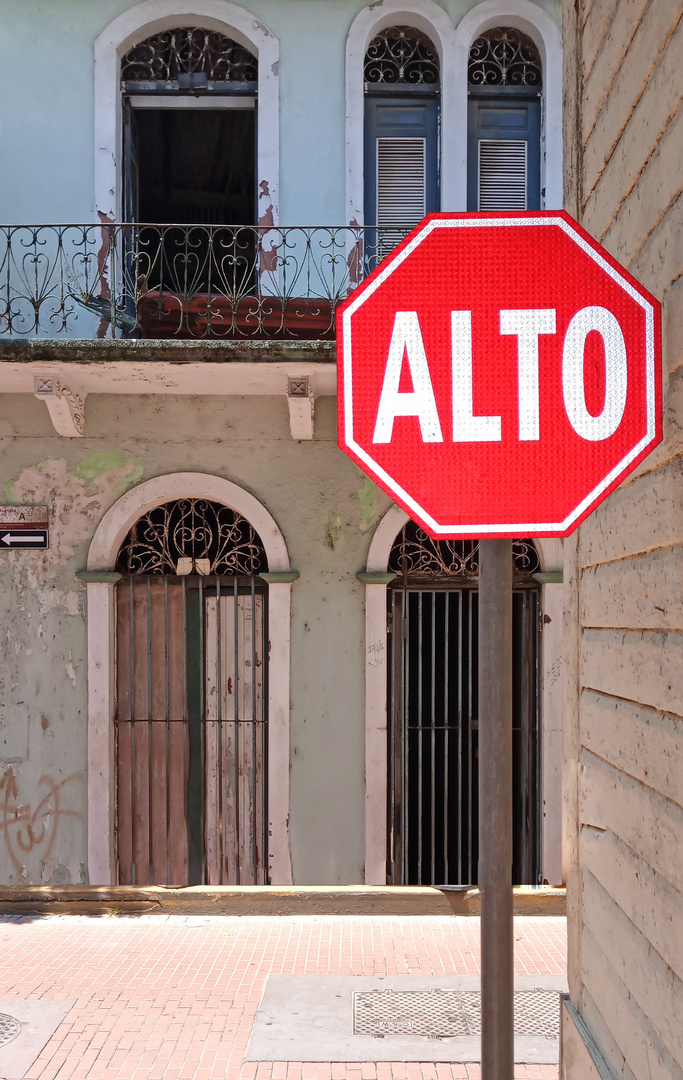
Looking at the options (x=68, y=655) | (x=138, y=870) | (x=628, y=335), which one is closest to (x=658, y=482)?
(x=628, y=335)

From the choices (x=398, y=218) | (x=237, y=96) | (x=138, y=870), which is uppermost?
(x=237, y=96)

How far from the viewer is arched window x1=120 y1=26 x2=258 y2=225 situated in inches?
319

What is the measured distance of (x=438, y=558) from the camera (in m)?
7.82

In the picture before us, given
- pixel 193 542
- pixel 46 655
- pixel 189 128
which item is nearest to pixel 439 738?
pixel 193 542

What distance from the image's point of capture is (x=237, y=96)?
8117 mm

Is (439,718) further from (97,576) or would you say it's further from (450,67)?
(450,67)

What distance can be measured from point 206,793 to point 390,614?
2.18 metres

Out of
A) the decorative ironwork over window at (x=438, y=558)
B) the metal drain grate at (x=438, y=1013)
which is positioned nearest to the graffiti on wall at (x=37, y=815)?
the decorative ironwork over window at (x=438, y=558)

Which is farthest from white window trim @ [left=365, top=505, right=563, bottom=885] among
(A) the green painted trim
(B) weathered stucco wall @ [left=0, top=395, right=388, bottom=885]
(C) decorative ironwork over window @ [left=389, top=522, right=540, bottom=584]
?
(A) the green painted trim

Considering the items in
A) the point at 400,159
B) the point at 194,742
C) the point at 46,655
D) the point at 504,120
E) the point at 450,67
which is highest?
the point at 450,67

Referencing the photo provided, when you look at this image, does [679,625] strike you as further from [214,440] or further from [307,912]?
[214,440]

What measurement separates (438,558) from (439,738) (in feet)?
4.96

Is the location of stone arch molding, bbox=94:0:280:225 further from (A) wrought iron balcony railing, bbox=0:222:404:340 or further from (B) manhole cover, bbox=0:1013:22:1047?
(B) manhole cover, bbox=0:1013:22:1047

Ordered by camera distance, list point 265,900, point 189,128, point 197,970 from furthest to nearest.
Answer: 1. point 189,128
2. point 265,900
3. point 197,970
